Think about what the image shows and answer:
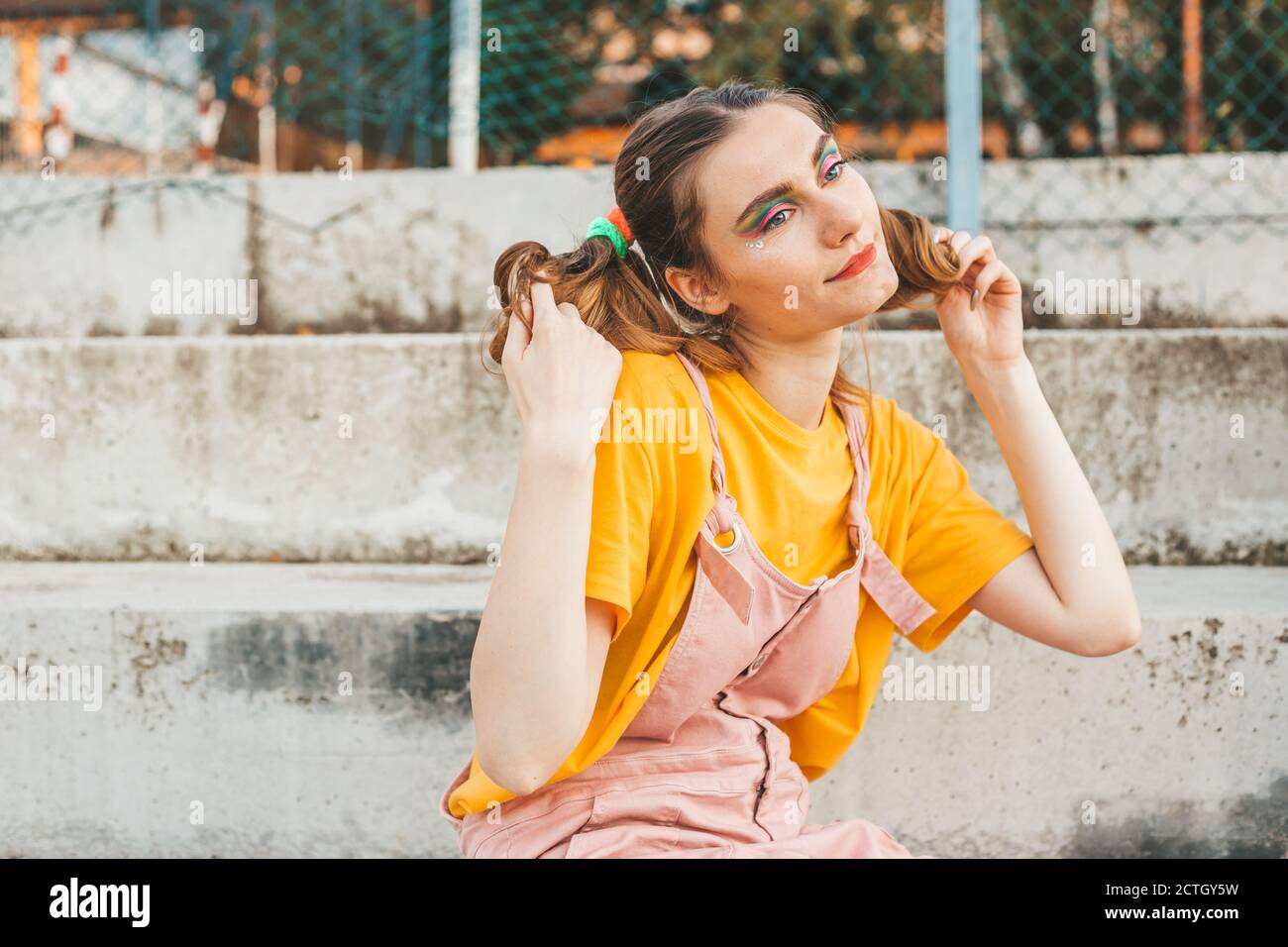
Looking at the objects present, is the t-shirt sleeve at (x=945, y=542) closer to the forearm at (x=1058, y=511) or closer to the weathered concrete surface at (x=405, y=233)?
the forearm at (x=1058, y=511)

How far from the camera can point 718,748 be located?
1.47 metres

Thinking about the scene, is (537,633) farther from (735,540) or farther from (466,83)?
(466,83)

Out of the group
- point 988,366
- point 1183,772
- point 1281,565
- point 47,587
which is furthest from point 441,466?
point 1281,565

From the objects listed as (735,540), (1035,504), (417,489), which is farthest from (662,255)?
(417,489)

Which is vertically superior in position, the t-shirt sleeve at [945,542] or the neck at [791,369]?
the neck at [791,369]

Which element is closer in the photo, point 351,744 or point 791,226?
point 791,226

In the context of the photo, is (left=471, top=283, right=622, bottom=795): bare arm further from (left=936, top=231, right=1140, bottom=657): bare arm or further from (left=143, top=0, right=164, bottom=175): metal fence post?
(left=143, top=0, right=164, bottom=175): metal fence post

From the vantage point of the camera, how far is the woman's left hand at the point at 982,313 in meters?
1.63

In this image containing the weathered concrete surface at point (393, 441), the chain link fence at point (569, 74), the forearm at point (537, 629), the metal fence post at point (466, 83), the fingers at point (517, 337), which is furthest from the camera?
the chain link fence at point (569, 74)

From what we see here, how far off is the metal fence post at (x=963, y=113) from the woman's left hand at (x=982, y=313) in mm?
1570

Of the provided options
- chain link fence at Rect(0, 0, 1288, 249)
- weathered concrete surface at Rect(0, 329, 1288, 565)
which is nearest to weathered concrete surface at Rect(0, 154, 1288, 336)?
weathered concrete surface at Rect(0, 329, 1288, 565)

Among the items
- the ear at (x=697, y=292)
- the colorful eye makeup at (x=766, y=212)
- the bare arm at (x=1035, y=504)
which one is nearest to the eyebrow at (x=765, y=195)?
the colorful eye makeup at (x=766, y=212)

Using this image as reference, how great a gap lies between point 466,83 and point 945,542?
279cm

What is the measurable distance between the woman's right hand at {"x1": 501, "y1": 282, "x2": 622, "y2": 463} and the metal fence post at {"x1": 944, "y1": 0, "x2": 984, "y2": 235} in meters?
2.09
